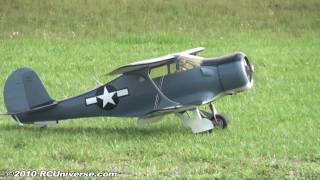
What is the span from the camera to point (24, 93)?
10.4m

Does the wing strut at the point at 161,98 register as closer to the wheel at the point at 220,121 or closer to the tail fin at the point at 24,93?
the wheel at the point at 220,121

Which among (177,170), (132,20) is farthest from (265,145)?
(132,20)

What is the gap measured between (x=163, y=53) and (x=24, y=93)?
7796mm

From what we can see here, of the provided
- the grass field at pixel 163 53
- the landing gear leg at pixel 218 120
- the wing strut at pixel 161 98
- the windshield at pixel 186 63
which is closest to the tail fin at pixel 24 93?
the grass field at pixel 163 53

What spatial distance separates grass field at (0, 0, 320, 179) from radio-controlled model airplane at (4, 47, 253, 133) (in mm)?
261

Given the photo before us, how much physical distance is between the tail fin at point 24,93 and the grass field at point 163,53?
373 millimetres

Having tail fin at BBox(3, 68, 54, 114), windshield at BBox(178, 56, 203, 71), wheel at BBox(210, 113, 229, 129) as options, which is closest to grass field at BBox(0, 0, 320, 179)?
wheel at BBox(210, 113, 229, 129)

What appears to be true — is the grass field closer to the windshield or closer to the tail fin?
the tail fin

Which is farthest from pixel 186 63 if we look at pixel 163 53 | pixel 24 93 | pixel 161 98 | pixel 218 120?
pixel 163 53

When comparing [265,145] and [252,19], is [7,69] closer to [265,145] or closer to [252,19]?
[265,145]

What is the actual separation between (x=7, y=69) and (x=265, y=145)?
324 inches

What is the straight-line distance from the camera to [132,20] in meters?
22.7

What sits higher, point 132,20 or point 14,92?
point 14,92

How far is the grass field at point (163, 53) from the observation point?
8.53 m
